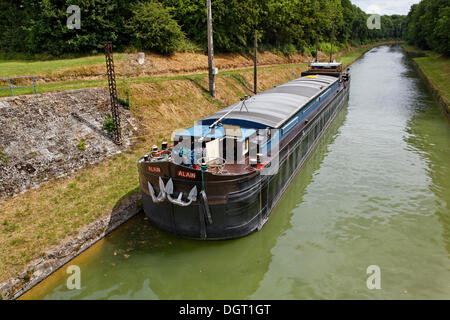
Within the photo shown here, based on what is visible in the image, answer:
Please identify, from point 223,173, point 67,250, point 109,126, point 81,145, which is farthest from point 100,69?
point 223,173

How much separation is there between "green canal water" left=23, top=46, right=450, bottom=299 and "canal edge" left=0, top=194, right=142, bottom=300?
9.0 inches

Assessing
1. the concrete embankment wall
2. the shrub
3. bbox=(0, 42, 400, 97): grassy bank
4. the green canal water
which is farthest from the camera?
bbox=(0, 42, 400, 97): grassy bank

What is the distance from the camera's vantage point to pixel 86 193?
13.0m

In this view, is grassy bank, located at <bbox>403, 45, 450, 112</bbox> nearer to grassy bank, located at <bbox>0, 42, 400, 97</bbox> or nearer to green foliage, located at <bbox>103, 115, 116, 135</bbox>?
grassy bank, located at <bbox>0, 42, 400, 97</bbox>

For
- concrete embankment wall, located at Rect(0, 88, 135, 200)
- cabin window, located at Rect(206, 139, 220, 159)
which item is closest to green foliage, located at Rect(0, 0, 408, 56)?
concrete embankment wall, located at Rect(0, 88, 135, 200)

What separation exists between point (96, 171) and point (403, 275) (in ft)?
41.4

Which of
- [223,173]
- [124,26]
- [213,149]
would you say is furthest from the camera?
[124,26]

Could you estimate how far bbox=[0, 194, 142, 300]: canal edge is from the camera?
8898 mm

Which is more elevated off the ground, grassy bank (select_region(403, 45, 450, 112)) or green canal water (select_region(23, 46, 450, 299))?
grassy bank (select_region(403, 45, 450, 112))

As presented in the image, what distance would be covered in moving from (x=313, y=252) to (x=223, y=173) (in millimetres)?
4081

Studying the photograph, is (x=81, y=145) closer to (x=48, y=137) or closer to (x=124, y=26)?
(x=48, y=137)

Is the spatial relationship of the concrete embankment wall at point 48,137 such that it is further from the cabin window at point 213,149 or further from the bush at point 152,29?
the bush at point 152,29
